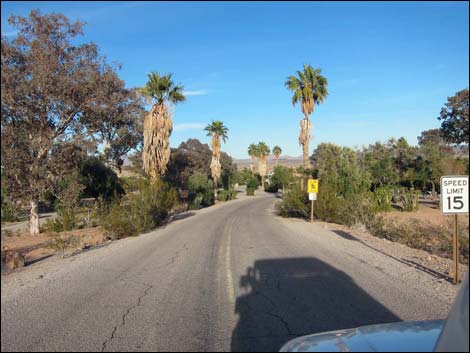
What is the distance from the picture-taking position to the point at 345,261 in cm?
1116

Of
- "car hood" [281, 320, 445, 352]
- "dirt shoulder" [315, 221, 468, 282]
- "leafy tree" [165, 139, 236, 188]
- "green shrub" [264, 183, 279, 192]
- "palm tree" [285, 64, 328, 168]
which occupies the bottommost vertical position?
"dirt shoulder" [315, 221, 468, 282]

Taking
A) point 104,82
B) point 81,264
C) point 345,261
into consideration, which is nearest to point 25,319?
point 81,264

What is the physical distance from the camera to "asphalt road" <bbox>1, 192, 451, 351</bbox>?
16.2 feet

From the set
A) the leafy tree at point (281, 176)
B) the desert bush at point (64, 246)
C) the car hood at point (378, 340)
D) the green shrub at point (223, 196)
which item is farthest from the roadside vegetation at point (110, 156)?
the leafy tree at point (281, 176)

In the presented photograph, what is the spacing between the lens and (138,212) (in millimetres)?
19781

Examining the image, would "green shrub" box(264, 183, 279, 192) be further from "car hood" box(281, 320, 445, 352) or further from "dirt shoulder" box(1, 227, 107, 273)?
"car hood" box(281, 320, 445, 352)

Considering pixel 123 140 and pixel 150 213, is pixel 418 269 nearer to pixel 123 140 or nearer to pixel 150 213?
pixel 150 213

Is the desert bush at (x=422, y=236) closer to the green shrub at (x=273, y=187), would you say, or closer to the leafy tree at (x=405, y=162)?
the leafy tree at (x=405, y=162)

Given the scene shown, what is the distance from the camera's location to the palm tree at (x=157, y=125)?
2966 cm

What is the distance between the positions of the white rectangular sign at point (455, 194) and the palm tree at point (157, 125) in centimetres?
2389

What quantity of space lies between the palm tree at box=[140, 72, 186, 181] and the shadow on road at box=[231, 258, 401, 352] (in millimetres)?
21054

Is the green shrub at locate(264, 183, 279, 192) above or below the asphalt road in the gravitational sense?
above

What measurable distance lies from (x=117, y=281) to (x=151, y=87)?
76.6 feet

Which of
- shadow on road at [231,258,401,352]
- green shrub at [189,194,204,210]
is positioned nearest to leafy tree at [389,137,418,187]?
green shrub at [189,194,204,210]
